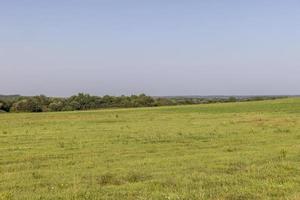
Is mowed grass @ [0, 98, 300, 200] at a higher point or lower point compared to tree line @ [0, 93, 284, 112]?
lower

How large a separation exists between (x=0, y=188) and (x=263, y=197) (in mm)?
5848

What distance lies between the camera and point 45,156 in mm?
17375

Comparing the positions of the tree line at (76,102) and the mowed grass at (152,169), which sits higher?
the tree line at (76,102)

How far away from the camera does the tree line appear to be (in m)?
96.5

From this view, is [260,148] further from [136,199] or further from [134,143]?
[136,199]

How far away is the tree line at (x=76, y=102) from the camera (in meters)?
96.5

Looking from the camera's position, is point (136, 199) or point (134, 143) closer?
point (136, 199)

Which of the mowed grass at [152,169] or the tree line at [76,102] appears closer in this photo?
the mowed grass at [152,169]

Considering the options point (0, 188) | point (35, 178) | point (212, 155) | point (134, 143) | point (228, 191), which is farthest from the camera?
point (134, 143)

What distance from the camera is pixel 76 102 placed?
107188 mm

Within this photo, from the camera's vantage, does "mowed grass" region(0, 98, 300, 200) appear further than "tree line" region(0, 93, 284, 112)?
No

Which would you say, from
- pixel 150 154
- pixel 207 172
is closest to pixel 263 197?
pixel 207 172

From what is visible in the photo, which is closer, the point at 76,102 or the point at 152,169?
the point at 152,169

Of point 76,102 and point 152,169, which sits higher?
point 76,102
